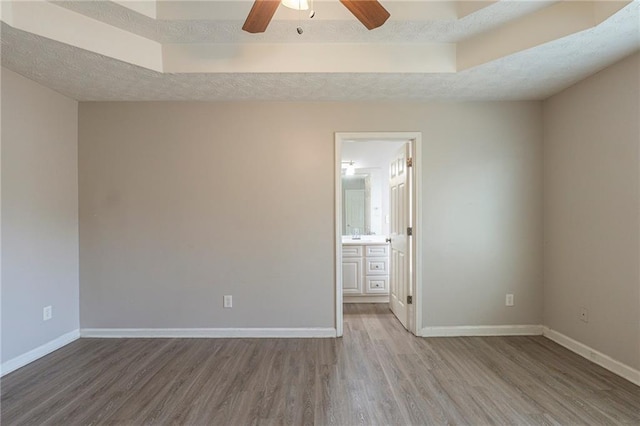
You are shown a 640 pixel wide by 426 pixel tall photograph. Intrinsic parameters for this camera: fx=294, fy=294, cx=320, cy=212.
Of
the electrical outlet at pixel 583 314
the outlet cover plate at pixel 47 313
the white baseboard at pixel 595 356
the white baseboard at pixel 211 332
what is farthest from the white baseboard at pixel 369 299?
the outlet cover plate at pixel 47 313

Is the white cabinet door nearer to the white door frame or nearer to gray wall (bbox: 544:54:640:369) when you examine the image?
the white door frame

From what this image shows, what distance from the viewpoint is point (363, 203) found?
16.6ft

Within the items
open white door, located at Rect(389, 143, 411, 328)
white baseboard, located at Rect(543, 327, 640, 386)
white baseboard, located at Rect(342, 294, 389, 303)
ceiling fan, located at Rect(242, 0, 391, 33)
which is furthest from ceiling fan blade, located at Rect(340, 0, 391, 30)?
white baseboard, located at Rect(342, 294, 389, 303)

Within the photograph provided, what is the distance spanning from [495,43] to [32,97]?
3844mm

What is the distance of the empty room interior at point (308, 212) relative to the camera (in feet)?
6.61

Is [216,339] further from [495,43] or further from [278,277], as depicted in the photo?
[495,43]

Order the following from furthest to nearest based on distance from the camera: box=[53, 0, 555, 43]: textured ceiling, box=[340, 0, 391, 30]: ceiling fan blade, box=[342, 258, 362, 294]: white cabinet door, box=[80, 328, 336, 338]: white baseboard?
box=[342, 258, 362, 294]: white cabinet door, box=[80, 328, 336, 338]: white baseboard, box=[53, 0, 555, 43]: textured ceiling, box=[340, 0, 391, 30]: ceiling fan blade

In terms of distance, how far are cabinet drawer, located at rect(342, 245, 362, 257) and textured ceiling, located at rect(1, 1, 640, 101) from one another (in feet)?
6.93

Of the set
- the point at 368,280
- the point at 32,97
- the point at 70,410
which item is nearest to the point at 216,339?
the point at 70,410

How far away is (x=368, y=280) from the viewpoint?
4301 mm

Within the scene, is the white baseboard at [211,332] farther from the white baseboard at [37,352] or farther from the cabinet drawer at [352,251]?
the cabinet drawer at [352,251]

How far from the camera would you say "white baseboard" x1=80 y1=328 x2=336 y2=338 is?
9.91 ft

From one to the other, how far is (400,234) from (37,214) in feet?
11.7

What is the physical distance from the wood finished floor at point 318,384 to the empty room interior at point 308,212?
19 millimetres
